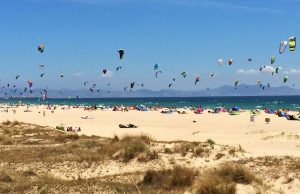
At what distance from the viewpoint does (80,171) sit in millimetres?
14906

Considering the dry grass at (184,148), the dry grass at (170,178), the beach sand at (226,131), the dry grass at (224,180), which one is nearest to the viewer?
the dry grass at (224,180)

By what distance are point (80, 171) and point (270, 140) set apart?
615 inches

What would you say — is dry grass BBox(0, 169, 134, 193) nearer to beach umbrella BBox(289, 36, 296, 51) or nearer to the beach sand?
the beach sand

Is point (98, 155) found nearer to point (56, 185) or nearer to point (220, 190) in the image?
point (56, 185)

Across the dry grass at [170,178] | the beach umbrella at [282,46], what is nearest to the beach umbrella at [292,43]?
the beach umbrella at [282,46]

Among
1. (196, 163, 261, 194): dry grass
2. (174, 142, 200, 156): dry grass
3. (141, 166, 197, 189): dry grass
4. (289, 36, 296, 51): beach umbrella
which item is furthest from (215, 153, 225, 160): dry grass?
(289, 36, 296, 51): beach umbrella

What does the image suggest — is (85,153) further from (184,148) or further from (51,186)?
(51,186)

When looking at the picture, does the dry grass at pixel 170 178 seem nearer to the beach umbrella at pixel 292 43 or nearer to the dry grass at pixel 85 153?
the dry grass at pixel 85 153

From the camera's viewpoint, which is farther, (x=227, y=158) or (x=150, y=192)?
(x=227, y=158)

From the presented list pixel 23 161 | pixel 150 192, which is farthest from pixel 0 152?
pixel 150 192

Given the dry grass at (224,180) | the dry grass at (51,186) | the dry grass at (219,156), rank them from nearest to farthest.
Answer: the dry grass at (224,180)
the dry grass at (51,186)
the dry grass at (219,156)

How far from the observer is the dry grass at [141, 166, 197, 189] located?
37.8ft

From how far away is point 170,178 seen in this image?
11875 millimetres

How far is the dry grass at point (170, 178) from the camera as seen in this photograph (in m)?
11.5
